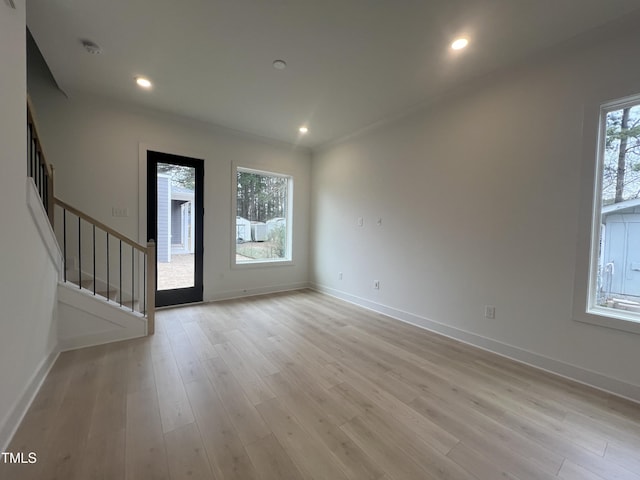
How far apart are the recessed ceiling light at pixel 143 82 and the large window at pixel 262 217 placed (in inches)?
66.8

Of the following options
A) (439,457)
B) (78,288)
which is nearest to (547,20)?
(439,457)

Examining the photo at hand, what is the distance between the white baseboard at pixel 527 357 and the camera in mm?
2002

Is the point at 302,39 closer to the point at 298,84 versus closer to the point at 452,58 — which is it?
the point at 298,84

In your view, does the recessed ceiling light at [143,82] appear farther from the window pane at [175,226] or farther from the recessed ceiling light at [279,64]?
the recessed ceiling light at [279,64]

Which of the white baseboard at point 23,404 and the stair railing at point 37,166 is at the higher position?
the stair railing at point 37,166

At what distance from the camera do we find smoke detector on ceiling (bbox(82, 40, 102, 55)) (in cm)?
233

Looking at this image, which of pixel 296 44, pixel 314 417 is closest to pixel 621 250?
pixel 314 417

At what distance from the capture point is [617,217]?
2.12m

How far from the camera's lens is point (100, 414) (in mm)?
1681

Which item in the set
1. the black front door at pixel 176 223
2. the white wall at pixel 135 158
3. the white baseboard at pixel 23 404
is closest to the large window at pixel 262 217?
the white wall at pixel 135 158

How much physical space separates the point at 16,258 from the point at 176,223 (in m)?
2.39

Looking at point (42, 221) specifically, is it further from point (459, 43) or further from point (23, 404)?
point (459, 43)

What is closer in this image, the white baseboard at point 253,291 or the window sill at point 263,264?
the white baseboard at point 253,291

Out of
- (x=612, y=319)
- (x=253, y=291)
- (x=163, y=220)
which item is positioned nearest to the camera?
(x=612, y=319)
